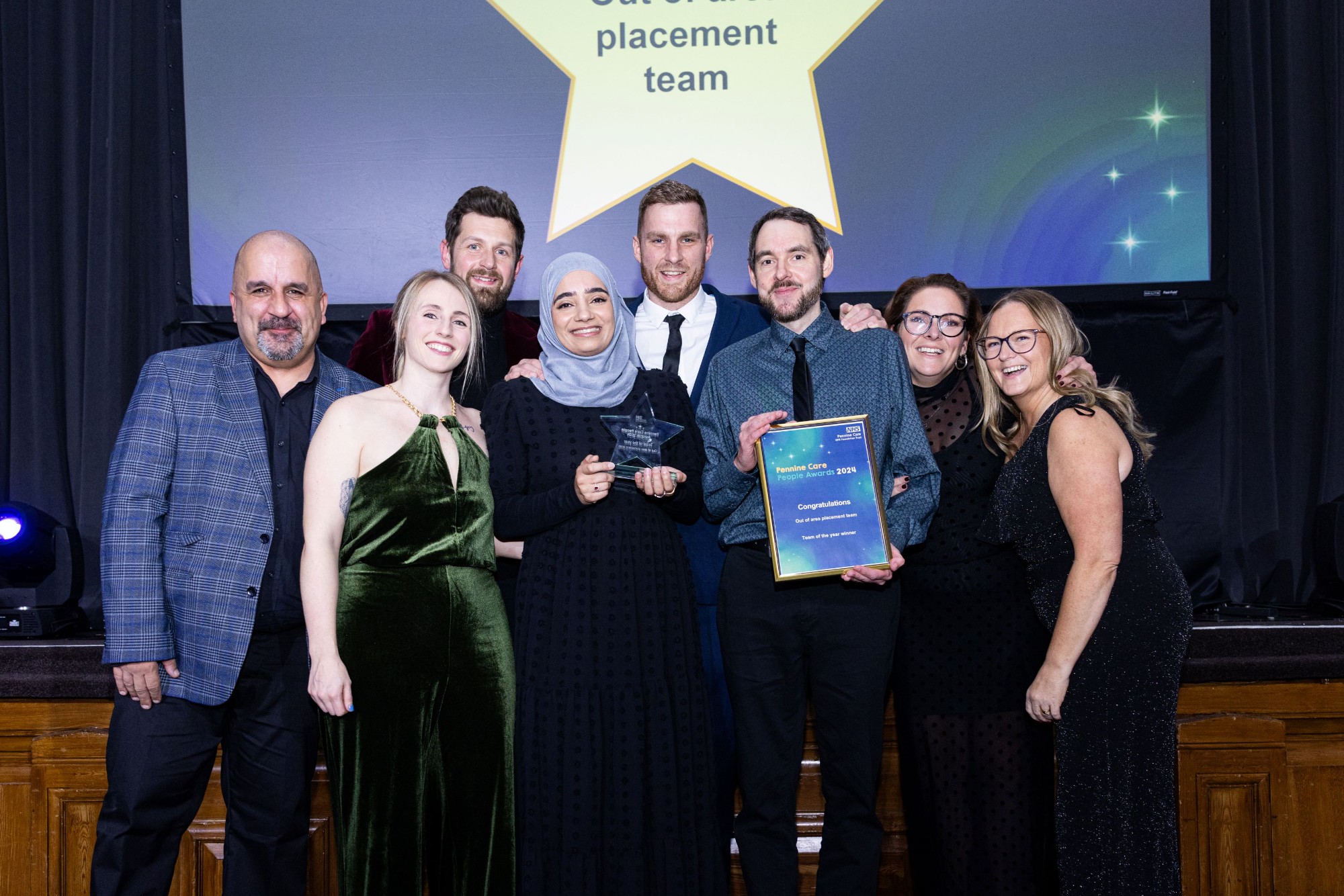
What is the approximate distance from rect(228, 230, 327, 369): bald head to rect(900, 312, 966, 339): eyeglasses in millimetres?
1690

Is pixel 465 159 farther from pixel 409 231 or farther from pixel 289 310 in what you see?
pixel 289 310

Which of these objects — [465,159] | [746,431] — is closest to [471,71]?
[465,159]

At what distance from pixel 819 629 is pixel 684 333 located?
109cm

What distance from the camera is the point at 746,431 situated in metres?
2.24

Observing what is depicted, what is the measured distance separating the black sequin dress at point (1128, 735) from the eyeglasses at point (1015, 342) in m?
0.24

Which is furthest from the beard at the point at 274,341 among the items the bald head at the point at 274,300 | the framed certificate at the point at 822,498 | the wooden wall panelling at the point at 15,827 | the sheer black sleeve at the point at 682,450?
the wooden wall panelling at the point at 15,827

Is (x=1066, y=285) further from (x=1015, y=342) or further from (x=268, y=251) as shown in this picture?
(x=268, y=251)

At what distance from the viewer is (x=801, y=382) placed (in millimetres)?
2418

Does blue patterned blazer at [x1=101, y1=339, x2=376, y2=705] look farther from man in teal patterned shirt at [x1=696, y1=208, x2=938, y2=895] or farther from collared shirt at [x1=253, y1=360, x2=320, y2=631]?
man in teal patterned shirt at [x1=696, y1=208, x2=938, y2=895]

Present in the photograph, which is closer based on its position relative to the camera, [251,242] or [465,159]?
[251,242]

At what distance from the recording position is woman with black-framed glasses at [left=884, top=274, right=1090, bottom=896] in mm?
2309

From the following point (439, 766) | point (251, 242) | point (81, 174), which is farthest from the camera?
point (81, 174)

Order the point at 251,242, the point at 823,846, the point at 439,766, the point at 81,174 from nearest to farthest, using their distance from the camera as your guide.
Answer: the point at 439,766, the point at 823,846, the point at 251,242, the point at 81,174

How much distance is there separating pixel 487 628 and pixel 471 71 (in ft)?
8.34
